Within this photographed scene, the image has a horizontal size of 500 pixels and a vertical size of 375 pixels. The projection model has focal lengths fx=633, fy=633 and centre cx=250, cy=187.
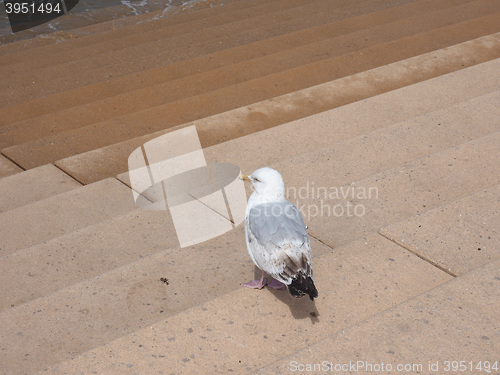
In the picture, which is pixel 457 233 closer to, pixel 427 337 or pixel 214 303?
pixel 427 337

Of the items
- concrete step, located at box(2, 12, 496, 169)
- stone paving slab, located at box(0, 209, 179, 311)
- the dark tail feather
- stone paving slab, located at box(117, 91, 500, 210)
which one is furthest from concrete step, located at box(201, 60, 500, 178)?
the dark tail feather

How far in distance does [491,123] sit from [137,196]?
2.42 m

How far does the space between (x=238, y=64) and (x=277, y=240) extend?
3917mm

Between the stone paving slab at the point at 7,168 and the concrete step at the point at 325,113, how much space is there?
474mm

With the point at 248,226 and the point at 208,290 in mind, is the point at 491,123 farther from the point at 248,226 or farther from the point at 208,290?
the point at 208,290

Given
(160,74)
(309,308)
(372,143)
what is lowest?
(160,74)

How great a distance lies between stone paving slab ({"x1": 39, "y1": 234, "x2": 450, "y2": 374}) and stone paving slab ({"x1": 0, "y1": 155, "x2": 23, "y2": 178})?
291cm

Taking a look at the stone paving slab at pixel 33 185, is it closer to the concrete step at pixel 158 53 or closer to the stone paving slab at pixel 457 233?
the concrete step at pixel 158 53

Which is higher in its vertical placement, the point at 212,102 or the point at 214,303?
the point at 214,303

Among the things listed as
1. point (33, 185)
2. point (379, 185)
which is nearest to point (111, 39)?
point (33, 185)

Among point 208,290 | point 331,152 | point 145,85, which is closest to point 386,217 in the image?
point 331,152

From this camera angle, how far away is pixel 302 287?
259 centimetres

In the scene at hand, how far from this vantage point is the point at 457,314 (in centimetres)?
249

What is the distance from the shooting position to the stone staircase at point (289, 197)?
98.0 inches
